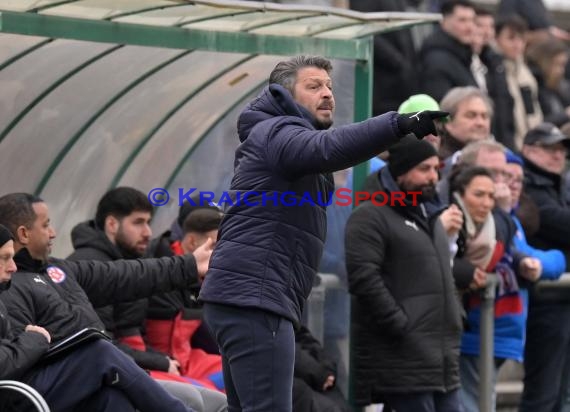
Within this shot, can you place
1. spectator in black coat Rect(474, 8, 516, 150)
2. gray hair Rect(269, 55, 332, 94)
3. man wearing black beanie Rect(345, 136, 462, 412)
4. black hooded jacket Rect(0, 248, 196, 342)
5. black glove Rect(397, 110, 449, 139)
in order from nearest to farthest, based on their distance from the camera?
black glove Rect(397, 110, 449, 139) < gray hair Rect(269, 55, 332, 94) < black hooded jacket Rect(0, 248, 196, 342) < man wearing black beanie Rect(345, 136, 462, 412) < spectator in black coat Rect(474, 8, 516, 150)

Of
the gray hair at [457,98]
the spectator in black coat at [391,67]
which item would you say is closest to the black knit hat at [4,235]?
the gray hair at [457,98]

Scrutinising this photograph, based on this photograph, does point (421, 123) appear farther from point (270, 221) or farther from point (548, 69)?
point (548, 69)

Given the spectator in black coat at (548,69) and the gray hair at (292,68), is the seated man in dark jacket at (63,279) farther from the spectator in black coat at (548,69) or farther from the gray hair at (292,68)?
the spectator in black coat at (548,69)

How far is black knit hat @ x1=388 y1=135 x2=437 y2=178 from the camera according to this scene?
9.01 metres

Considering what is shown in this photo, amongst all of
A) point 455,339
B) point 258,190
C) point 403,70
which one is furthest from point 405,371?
point 403,70

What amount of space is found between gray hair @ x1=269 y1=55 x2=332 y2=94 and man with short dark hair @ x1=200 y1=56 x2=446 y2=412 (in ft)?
0.04

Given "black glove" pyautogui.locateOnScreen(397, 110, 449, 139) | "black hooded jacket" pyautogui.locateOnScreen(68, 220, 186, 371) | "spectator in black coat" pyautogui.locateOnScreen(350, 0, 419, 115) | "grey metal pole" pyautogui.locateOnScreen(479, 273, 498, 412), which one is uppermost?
"black glove" pyautogui.locateOnScreen(397, 110, 449, 139)

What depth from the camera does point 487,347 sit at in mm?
9656

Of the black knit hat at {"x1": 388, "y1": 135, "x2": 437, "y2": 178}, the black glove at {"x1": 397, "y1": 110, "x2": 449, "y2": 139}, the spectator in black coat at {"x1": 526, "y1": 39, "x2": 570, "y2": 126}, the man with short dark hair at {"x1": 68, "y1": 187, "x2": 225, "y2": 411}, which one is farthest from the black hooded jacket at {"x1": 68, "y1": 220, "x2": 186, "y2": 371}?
the spectator in black coat at {"x1": 526, "y1": 39, "x2": 570, "y2": 126}

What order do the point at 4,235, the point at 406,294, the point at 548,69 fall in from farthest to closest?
the point at 548,69, the point at 406,294, the point at 4,235

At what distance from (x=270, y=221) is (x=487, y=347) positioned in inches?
126

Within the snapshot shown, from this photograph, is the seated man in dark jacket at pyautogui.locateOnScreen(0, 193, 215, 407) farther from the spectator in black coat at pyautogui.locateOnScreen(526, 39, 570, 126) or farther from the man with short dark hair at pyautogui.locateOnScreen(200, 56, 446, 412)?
the spectator in black coat at pyautogui.locateOnScreen(526, 39, 570, 126)

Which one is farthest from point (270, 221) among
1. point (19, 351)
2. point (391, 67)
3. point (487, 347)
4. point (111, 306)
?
point (391, 67)

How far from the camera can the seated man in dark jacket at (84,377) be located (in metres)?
7.34
